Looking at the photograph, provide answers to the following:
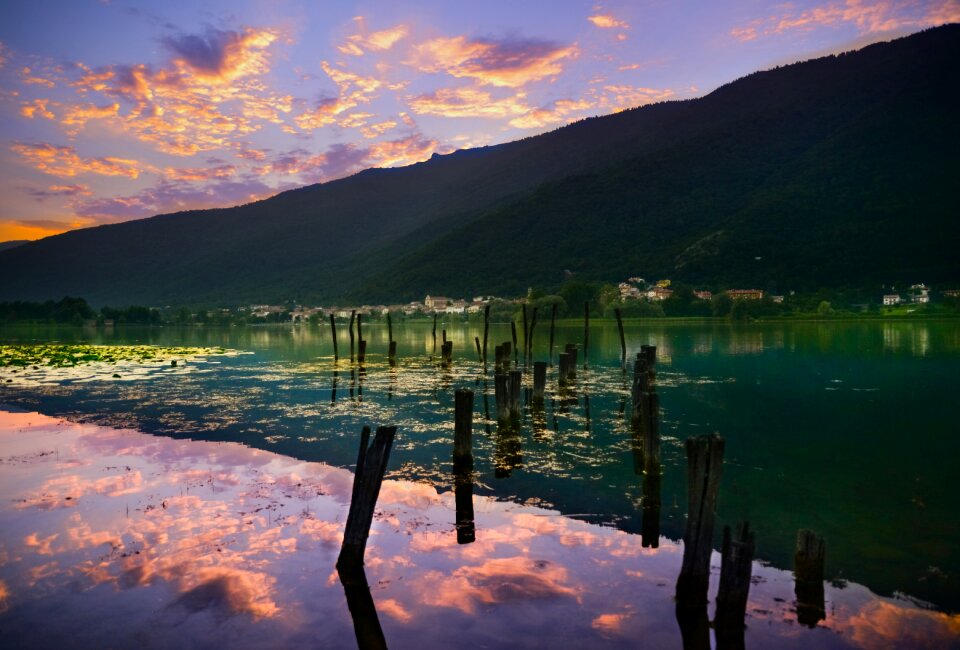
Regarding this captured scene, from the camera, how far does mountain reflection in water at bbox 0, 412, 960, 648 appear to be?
7.98 m

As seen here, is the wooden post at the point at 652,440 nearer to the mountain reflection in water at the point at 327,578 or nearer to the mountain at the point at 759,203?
the mountain reflection in water at the point at 327,578

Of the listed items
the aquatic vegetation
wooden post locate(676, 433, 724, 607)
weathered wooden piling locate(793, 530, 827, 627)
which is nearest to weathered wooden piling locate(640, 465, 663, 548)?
wooden post locate(676, 433, 724, 607)

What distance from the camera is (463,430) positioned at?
16.1m

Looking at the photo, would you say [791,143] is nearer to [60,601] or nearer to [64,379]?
[64,379]

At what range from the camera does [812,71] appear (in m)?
190

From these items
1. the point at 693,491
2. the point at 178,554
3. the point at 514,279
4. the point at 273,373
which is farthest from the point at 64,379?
the point at 514,279

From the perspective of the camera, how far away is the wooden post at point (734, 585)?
7745 mm

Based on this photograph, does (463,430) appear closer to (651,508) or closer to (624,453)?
(624,453)

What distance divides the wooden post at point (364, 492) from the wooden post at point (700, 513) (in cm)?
416

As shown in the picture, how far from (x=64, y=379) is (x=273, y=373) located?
36.9 ft

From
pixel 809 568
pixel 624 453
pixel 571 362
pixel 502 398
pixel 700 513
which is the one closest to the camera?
pixel 700 513

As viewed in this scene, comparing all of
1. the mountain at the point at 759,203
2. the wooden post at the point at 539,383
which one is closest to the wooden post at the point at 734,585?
the wooden post at the point at 539,383

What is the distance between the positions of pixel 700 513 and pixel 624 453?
9338 mm

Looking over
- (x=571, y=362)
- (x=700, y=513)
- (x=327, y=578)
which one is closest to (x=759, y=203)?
(x=571, y=362)
